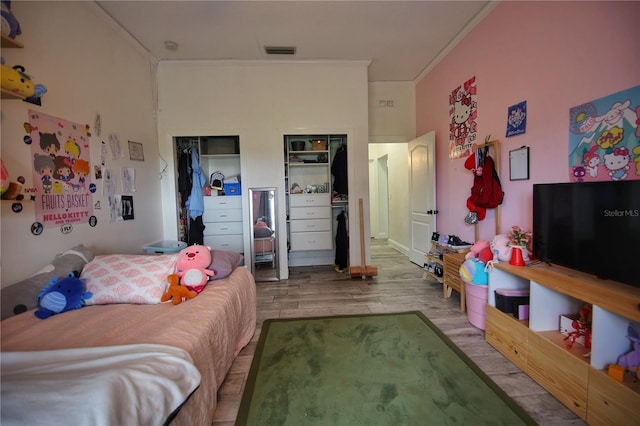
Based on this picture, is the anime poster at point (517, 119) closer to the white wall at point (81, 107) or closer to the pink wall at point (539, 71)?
the pink wall at point (539, 71)

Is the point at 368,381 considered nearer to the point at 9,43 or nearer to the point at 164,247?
the point at 164,247

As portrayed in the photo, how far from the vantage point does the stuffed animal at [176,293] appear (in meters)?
1.56

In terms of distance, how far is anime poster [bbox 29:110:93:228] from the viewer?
1.75 meters

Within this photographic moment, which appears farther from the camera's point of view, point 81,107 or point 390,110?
point 390,110

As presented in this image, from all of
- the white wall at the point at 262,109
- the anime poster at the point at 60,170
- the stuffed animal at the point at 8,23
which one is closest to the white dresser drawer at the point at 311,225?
the white wall at the point at 262,109

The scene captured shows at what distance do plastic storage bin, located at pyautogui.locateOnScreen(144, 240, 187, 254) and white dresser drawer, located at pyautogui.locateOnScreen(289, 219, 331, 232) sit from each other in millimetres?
1487

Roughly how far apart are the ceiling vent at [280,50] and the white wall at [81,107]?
146 cm

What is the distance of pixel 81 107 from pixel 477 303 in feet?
11.8

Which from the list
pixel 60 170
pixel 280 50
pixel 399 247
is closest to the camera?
pixel 60 170

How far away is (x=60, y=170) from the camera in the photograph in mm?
1908

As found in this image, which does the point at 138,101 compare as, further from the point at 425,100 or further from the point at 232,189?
the point at 425,100

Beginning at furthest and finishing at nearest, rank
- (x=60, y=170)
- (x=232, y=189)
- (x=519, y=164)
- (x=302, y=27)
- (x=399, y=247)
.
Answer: (x=399, y=247) < (x=232, y=189) < (x=302, y=27) < (x=519, y=164) < (x=60, y=170)

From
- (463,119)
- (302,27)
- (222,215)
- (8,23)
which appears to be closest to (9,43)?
(8,23)

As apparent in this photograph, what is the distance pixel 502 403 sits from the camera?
1408 mm
